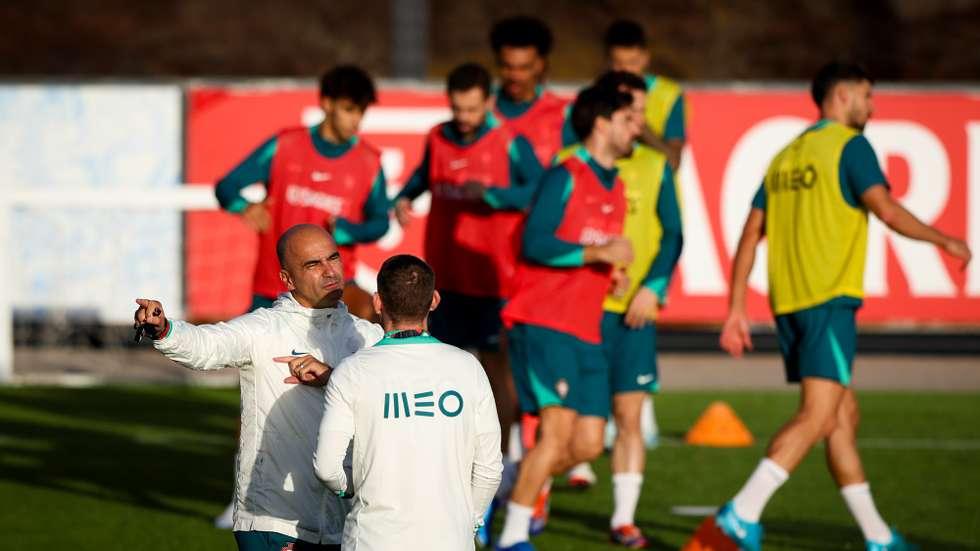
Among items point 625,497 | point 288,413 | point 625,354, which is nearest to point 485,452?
point 288,413

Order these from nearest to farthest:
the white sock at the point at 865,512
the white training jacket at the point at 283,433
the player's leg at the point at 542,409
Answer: the white training jacket at the point at 283,433 < the player's leg at the point at 542,409 < the white sock at the point at 865,512

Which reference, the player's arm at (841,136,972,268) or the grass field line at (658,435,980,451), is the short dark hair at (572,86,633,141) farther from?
the grass field line at (658,435,980,451)

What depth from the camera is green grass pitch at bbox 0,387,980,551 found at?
8836 mm

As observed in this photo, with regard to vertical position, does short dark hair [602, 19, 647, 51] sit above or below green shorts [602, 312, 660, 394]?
above

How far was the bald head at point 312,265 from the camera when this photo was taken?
5.61 meters

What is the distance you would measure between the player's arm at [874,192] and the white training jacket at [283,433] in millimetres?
3040

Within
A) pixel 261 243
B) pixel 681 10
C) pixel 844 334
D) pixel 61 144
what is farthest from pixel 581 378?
pixel 681 10

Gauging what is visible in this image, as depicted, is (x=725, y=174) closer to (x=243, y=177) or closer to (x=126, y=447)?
(x=126, y=447)

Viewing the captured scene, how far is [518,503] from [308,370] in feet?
8.84

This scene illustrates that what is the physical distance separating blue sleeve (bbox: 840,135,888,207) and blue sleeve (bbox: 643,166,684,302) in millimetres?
917

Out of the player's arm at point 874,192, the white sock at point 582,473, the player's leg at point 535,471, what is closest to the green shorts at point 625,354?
the player's leg at point 535,471

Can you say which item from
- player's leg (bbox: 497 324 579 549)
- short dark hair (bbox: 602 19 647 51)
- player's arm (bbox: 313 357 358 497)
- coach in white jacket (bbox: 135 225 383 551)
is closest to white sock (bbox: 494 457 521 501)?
player's leg (bbox: 497 324 579 549)

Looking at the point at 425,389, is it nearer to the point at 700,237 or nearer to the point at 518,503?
the point at 518,503

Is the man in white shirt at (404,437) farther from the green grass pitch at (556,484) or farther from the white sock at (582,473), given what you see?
the white sock at (582,473)
